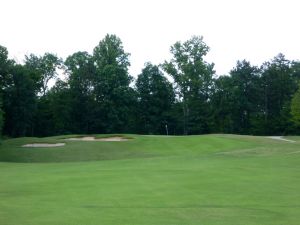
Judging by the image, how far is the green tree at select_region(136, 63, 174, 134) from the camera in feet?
267

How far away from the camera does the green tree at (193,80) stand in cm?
7988

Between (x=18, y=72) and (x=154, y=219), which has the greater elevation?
(x=18, y=72)

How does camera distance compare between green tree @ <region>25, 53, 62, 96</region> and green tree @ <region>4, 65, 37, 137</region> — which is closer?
green tree @ <region>4, 65, 37, 137</region>

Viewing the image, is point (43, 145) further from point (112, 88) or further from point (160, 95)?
point (160, 95)

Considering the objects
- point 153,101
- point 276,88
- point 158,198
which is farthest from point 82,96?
point 158,198

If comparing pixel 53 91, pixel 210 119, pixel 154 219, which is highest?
pixel 53 91

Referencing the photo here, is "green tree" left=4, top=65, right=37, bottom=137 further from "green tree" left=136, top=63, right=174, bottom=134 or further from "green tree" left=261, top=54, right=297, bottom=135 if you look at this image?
"green tree" left=261, top=54, right=297, bottom=135

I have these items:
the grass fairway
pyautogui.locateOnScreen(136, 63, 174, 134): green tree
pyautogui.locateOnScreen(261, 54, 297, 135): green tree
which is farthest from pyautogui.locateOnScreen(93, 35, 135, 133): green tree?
the grass fairway

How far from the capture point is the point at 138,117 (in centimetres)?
8162

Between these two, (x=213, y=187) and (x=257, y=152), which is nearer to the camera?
(x=213, y=187)

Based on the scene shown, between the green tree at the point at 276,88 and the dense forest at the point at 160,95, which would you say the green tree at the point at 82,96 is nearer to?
the dense forest at the point at 160,95

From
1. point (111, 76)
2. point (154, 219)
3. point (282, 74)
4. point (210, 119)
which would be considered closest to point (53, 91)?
point (111, 76)

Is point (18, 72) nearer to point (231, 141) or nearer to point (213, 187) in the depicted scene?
point (231, 141)

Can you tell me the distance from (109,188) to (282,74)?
74.9 m
